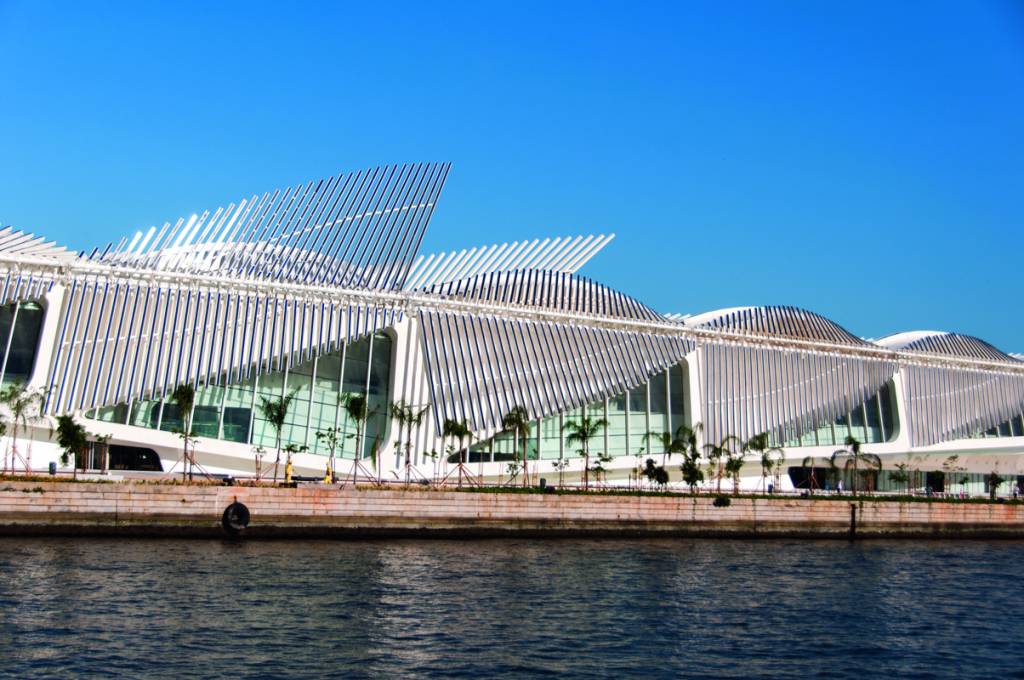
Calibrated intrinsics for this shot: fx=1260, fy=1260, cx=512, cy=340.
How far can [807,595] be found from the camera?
125ft

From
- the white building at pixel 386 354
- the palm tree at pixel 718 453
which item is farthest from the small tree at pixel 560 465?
the palm tree at pixel 718 453

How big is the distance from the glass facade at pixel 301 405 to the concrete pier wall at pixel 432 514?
376 inches

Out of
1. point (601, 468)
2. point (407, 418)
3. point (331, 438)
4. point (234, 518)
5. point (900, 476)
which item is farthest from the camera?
point (900, 476)

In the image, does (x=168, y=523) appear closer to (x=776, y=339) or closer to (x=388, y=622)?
(x=388, y=622)

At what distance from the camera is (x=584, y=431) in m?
63.7

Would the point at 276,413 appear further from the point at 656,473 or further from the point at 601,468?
the point at 656,473

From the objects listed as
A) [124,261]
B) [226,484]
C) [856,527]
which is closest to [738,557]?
[856,527]

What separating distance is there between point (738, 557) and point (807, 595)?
10021mm

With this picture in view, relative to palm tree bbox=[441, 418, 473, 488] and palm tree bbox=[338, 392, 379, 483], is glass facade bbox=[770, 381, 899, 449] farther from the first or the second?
palm tree bbox=[338, 392, 379, 483]

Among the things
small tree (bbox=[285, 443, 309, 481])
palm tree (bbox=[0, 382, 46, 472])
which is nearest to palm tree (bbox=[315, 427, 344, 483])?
small tree (bbox=[285, 443, 309, 481])

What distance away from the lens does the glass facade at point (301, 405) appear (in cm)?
5597

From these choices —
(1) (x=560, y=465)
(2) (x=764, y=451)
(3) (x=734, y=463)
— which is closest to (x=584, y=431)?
(1) (x=560, y=465)

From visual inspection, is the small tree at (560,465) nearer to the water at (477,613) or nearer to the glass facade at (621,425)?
the glass facade at (621,425)

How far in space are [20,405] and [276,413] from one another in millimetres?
11254
